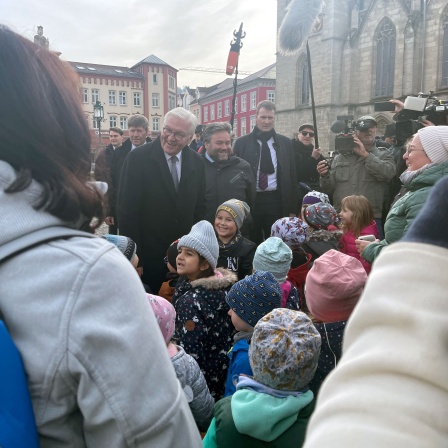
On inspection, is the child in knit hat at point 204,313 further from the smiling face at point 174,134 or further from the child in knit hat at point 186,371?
the smiling face at point 174,134

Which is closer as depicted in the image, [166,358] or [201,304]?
[166,358]

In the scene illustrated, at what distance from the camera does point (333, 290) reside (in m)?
2.42

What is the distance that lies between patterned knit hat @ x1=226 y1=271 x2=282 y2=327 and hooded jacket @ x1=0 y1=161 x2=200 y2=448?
1.44 meters

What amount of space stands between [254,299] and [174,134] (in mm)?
2123

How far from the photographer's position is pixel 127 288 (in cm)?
96

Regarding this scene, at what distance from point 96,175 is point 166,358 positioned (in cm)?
80

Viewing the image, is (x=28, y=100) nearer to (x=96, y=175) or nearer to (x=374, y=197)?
(x=96, y=175)

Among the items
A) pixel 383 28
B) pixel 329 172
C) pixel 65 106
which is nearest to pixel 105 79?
pixel 383 28

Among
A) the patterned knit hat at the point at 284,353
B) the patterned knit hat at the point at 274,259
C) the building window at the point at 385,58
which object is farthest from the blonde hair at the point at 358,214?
the building window at the point at 385,58

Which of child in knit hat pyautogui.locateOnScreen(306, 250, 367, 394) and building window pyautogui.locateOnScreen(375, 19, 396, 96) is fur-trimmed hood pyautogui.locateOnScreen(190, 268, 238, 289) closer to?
child in knit hat pyautogui.locateOnScreen(306, 250, 367, 394)

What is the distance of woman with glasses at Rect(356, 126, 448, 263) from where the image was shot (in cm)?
286

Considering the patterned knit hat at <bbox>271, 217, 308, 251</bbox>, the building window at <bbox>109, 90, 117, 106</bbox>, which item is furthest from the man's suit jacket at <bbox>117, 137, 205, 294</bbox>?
the building window at <bbox>109, 90, 117, 106</bbox>

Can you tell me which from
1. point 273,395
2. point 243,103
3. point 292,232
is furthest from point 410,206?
point 243,103

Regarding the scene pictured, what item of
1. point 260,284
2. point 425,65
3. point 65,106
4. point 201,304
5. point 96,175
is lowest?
point 201,304
